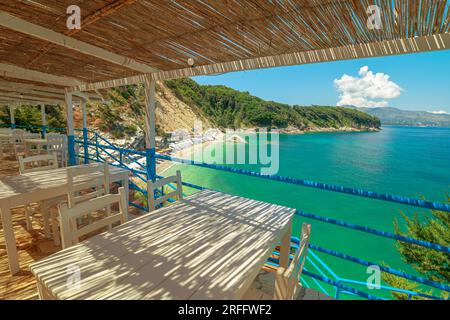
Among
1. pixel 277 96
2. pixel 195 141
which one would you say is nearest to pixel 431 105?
pixel 277 96

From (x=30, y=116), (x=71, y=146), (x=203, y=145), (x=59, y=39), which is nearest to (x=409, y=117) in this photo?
(x=203, y=145)

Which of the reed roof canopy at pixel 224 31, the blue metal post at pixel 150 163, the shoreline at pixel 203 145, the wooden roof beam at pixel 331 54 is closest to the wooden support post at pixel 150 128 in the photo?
the blue metal post at pixel 150 163

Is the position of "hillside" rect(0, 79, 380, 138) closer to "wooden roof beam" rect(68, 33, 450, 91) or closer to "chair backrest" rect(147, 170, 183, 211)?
"wooden roof beam" rect(68, 33, 450, 91)

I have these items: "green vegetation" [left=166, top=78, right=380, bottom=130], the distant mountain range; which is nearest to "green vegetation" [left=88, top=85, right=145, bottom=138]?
"green vegetation" [left=166, top=78, right=380, bottom=130]

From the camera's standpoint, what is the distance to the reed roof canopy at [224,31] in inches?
56.8

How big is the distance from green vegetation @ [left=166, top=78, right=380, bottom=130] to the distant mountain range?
258ft

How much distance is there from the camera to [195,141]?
3198 cm

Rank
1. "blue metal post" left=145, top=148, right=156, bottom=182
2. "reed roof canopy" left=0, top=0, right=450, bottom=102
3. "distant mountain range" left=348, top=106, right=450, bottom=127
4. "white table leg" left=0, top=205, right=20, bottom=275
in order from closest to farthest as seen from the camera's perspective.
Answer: "reed roof canopy" left=0, top=0, right=450, bottom=102 < "white table leg" left=0, top=205, right=20, bottom=275 < "blue metal post" left=145, top=148, right=156, bottom=182 < "distant mountain range" left=348, top=106, right=450, bottom=127

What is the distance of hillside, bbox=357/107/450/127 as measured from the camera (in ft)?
391

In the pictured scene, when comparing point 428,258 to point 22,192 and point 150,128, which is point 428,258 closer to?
point 150,128

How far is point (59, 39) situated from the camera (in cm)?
214

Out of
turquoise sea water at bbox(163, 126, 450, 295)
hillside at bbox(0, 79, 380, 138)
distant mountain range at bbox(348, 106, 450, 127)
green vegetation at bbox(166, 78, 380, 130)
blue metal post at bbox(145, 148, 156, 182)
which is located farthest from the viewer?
distant mountain range at bbox(348, 106, 450, 127)

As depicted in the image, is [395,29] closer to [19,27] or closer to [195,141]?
[19,27]
